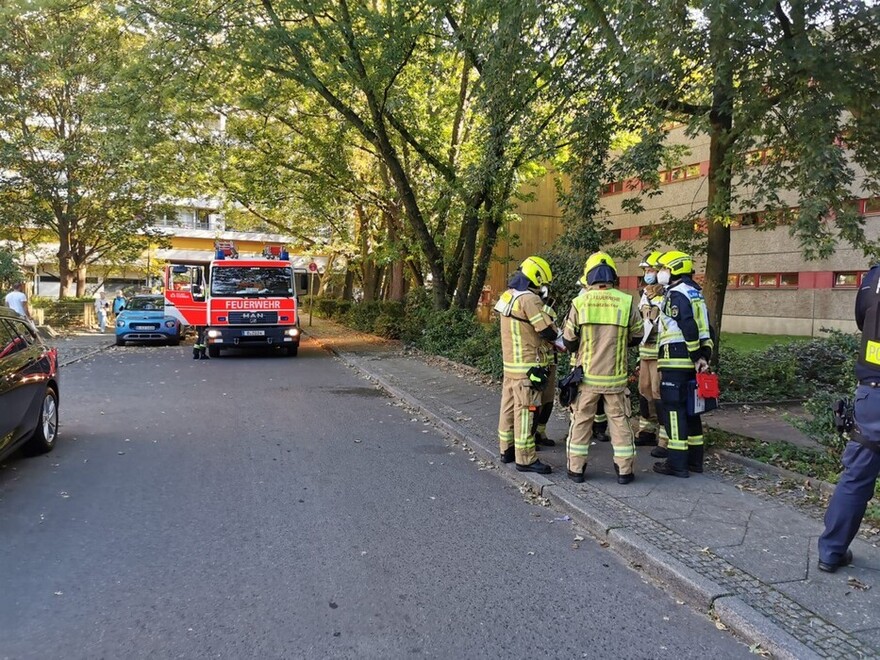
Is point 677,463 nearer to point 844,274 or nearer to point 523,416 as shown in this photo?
point 523,416

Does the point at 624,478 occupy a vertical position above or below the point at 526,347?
below

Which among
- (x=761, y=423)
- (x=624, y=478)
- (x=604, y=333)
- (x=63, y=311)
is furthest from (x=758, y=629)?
(x=63, y=311)

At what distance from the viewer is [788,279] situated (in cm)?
2278

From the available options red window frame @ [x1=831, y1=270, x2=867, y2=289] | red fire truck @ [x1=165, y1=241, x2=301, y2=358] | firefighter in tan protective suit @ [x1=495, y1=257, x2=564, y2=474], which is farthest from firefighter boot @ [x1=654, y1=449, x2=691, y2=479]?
red window frame @ [x1=831, y1=270, x2=867, y2=289]

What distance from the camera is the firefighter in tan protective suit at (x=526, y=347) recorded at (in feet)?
19.1

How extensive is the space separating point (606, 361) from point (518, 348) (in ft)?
2.74

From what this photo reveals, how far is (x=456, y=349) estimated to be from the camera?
14805 mm

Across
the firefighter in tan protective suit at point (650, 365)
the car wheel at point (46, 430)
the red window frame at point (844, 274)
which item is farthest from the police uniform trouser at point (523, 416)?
the red window frame at point (844, 274)

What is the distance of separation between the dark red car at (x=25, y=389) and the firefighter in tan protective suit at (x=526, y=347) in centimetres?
441

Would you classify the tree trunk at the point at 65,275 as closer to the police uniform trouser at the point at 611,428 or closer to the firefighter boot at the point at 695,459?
the police uniform trouser at the point at 611,428

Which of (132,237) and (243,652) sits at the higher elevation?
(132,237)

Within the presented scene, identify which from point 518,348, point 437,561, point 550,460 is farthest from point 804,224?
point 437,561

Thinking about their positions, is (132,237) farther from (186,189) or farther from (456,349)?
(456,349)

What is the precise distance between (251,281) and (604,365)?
39.4ft
